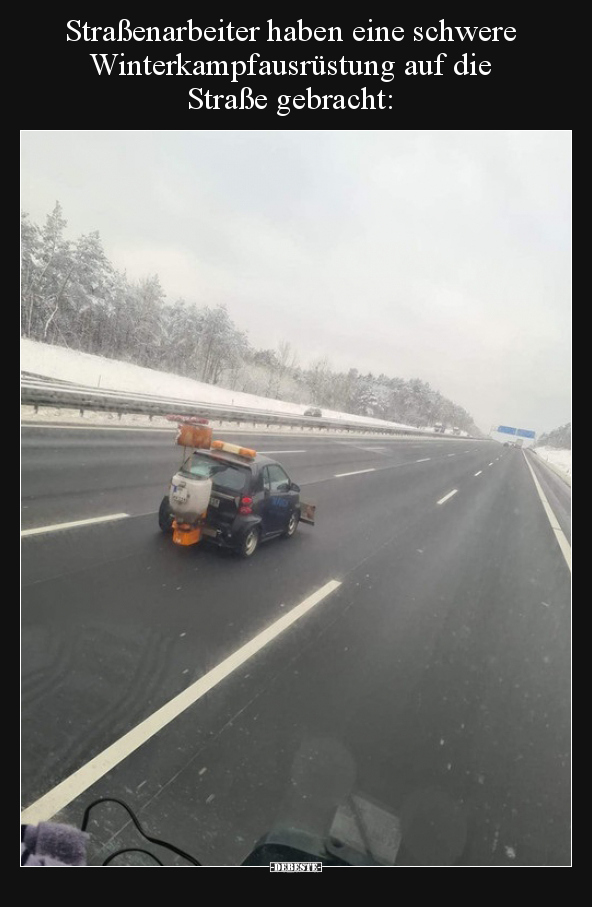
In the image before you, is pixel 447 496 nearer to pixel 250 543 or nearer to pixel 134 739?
pixel 250 543

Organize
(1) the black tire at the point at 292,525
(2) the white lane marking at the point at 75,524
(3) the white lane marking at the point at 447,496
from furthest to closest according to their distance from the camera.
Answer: (3) the white lane marking at the point at 447,496, (1) the black tire at the point at 292,525, (2) the white lane marking at the point at 75,524

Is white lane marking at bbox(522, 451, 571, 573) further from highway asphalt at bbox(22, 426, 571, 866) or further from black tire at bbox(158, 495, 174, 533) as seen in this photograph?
black tire at bbox(158, 495, 174, 533)

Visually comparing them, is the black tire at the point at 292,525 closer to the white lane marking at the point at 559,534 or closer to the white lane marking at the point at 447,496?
the white lane marking at the point at 559,534

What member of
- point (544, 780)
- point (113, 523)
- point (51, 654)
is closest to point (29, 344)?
point (113, 523)

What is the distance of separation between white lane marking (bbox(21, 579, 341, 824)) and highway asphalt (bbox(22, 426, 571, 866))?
0.02 m

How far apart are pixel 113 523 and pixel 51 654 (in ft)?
11.4

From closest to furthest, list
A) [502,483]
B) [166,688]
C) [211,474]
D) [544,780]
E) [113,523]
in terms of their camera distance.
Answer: [544,780] < [166,688] < [211,474] < [113,523] < [502,483]

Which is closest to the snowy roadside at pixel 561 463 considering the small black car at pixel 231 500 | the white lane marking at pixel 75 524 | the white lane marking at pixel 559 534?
the white lane marking at pixel 559 534

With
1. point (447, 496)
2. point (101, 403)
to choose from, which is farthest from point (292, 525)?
point (101, 403)

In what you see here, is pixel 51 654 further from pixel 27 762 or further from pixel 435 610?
pixel 435 610

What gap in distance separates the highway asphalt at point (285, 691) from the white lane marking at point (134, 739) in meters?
0.02

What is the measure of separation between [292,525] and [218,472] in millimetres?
2365

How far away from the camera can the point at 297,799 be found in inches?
98.4

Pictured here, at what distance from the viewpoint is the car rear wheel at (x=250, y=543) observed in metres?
6.04
